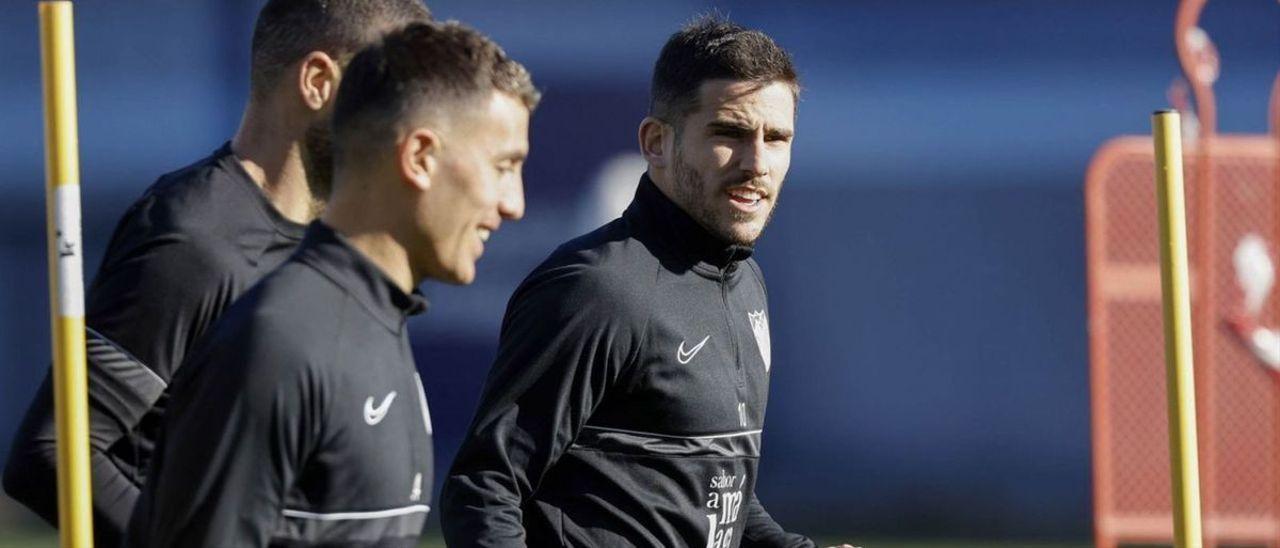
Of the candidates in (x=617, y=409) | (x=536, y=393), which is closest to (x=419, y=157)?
(x=536, y=393)

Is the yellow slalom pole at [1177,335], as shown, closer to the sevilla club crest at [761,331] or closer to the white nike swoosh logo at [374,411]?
the sevilla club crest at [761,331]

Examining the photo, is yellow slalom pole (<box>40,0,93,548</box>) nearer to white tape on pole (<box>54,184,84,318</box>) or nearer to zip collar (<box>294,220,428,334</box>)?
white tape on pole (<box>54,184,84,318</box>)

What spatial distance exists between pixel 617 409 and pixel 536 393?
0.18m

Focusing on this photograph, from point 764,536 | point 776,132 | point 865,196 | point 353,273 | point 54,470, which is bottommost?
point 764,536

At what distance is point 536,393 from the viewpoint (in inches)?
132

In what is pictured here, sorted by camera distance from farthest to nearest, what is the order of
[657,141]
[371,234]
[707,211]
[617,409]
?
1. [657,141]
2. [707,211]
3. [617,409]
4. [371,234]

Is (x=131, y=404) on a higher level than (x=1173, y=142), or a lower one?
lower

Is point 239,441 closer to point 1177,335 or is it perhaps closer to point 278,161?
point 278,161

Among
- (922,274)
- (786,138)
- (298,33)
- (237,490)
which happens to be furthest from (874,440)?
(237,490)

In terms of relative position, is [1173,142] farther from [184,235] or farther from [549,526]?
[184,235]

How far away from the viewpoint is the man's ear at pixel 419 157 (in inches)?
96.0

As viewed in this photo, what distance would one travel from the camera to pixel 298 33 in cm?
308

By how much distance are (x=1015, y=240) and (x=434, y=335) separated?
3.45 metres

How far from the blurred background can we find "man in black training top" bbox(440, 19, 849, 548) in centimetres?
692
